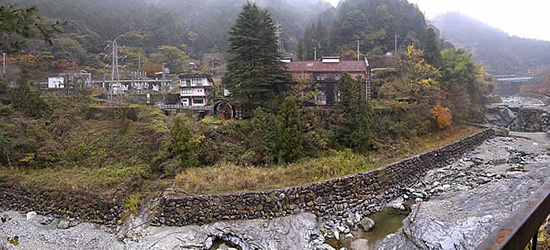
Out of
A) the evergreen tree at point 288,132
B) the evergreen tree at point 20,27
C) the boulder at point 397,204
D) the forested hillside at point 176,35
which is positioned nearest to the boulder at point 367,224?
the boulder at point 397,204

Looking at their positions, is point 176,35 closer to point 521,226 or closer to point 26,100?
point 26,100

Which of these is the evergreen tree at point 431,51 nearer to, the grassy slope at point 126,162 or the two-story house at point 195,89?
the grassy slope at point 126,162

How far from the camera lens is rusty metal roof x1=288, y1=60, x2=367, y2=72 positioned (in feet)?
73.1

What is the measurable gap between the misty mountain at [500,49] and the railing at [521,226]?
282 feet

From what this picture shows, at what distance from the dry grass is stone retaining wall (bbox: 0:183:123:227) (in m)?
3.27

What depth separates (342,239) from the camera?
10.2m

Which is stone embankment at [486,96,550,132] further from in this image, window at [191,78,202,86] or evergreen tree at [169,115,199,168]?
evergreen tree at [169,115,199,168]

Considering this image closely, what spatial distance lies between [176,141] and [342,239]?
9.43m

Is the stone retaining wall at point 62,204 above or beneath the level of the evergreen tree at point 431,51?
beneath

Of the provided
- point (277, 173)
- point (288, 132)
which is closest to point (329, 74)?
point (288, 132)

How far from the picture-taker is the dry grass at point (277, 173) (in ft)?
39.6

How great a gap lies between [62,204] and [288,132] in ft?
38.4

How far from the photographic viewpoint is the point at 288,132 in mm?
14164

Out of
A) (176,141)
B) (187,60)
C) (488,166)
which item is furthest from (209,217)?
(187,60)
